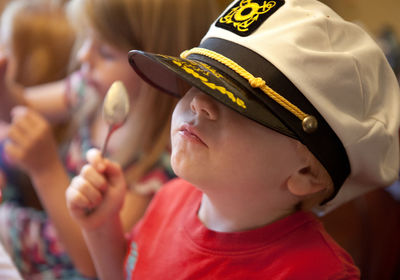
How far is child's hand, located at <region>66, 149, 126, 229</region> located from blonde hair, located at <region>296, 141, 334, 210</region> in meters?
0.29

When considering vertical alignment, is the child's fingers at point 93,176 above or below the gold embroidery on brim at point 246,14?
below

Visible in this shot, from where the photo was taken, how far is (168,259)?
25.7 inches

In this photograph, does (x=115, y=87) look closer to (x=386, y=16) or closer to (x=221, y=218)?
(x=221, y=218)

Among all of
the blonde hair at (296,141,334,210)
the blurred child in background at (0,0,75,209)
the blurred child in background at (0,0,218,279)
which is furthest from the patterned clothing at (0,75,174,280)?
the blonde hair at (296,141,334,210)

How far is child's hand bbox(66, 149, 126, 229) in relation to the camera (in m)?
0.66

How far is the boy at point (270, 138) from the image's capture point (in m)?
0.51

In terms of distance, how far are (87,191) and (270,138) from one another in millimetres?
294

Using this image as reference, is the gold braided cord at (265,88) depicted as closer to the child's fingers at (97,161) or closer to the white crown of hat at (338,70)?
the white crown of hat at (338,70)

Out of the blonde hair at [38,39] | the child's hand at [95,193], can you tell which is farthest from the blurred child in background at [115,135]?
the blonde hair at [38,39]

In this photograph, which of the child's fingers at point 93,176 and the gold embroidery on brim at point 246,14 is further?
the child's fingers at point 93,176

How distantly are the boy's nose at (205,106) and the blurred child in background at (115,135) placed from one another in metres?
0.37

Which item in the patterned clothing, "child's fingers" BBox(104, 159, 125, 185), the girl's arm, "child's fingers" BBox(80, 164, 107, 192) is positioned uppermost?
"child's fingers" BBox(80, 164, 107, 192)

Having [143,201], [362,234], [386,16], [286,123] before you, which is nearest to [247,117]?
[286,123]

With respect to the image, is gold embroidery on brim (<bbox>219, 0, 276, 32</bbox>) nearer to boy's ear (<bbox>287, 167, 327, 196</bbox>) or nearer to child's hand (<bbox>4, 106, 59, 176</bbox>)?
boy's ear (<bbox>287, 167, 327, 196</bbox>)
